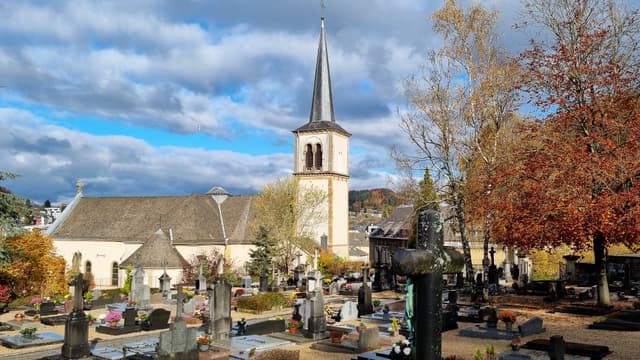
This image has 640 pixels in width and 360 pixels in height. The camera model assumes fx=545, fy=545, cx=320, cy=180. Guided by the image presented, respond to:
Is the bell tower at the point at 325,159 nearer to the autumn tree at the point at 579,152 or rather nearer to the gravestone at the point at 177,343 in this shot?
the autumn tree at the point at 579,152

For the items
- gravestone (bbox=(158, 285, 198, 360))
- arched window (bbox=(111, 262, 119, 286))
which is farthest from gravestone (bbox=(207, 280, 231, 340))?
arched window (bbox=(111, 262, 119, 286))

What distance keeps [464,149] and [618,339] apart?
12.2 meters

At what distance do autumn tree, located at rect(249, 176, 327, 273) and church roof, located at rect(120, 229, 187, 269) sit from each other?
22.9 ft

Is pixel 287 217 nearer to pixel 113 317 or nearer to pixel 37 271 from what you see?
pixel 37 271

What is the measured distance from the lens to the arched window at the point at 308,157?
5525cm

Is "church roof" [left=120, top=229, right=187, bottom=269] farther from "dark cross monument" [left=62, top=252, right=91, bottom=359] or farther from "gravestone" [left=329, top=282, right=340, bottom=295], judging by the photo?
"dark cross monument" [left=62, top=252, right=91, bottom=359]

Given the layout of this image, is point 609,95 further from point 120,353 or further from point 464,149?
point 120,353

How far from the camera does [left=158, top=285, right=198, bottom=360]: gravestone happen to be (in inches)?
544

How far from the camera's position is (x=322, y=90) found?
54688mm

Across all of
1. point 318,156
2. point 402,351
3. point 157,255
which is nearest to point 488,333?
point 402,351

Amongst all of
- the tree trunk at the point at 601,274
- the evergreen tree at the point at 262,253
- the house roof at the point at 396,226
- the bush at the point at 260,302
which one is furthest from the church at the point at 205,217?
the tree trunk at the point at 601,274

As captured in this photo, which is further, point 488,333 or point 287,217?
point 287,217

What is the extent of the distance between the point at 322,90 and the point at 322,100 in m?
1.13

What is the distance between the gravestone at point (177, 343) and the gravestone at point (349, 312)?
30.0 feet
